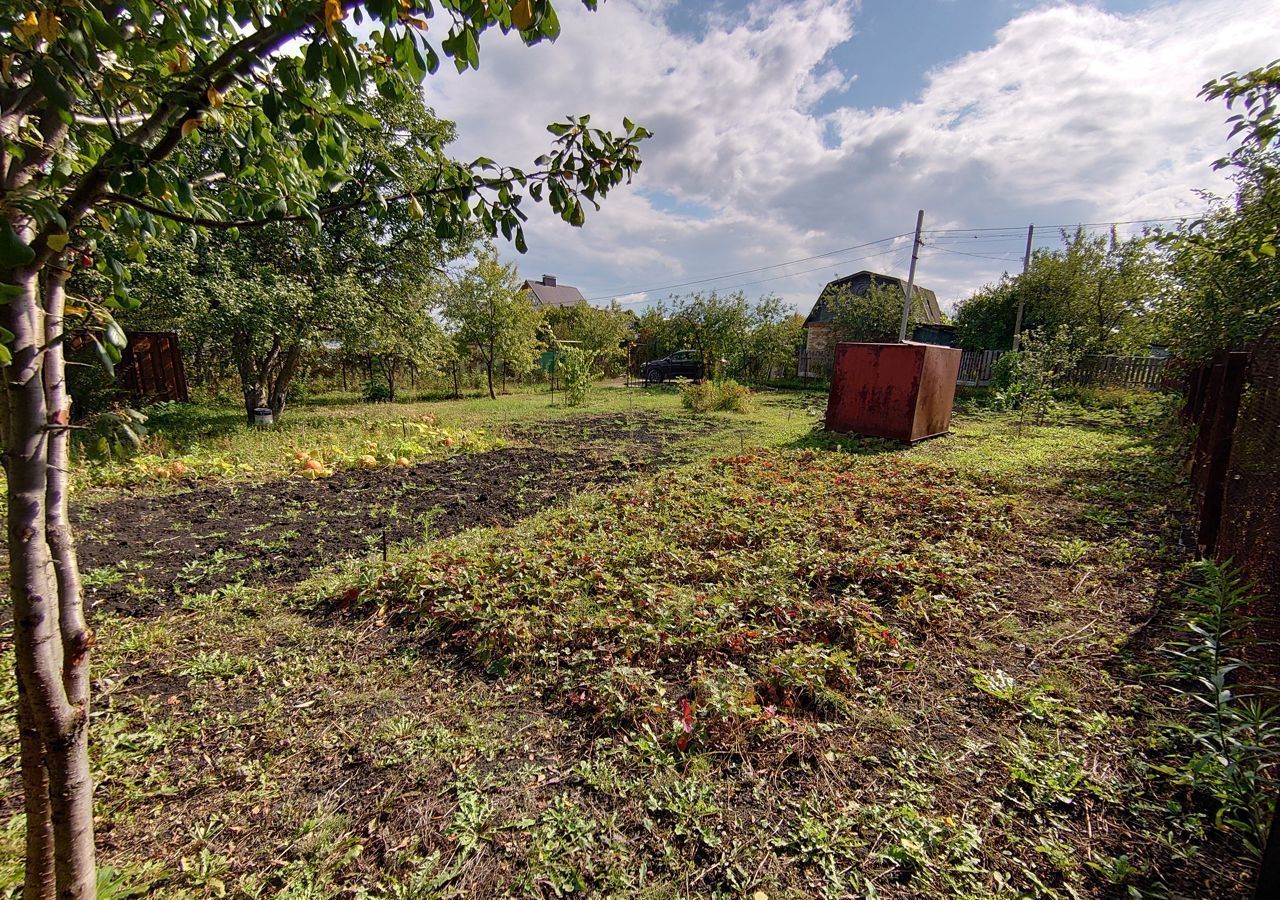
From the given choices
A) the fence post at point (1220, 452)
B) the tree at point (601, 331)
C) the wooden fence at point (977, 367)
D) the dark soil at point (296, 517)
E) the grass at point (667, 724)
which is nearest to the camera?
the grass at point (667, 724)

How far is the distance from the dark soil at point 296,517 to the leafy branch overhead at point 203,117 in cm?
311

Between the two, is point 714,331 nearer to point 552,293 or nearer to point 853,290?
point 853,290

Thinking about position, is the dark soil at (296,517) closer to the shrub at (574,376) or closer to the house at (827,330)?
the shrub at (574,376)

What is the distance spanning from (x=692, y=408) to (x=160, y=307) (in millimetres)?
10910

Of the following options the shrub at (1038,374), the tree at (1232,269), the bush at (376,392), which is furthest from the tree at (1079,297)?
the bush at (376,392)

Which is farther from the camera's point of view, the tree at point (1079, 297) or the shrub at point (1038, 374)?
the tree at point (1079, 297)

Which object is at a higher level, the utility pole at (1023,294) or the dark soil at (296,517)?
the utility pole at (1023,294)

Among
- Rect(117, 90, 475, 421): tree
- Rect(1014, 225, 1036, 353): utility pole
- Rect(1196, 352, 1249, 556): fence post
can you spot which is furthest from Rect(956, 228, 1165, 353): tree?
Rect(117, 90, 475, 421): tree

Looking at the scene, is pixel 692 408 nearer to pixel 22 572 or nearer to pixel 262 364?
pixel 262 364

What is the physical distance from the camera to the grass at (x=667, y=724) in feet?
5.38

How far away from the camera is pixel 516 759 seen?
2.08 meters

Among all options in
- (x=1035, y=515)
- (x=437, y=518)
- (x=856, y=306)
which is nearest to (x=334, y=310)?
(x=437, y=518)

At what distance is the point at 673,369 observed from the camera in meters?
23.1

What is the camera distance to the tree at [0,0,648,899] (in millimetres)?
873
